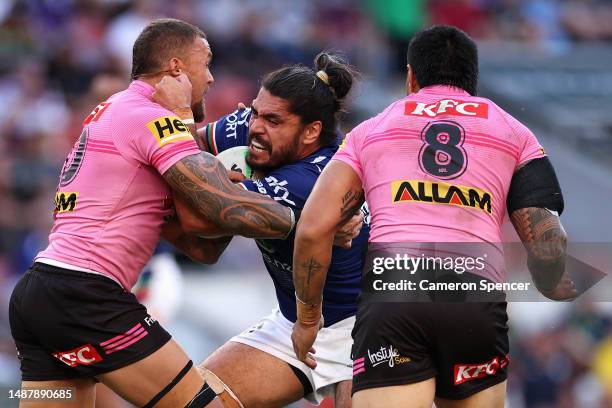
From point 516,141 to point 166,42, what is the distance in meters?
1.85

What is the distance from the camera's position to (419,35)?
583 cm

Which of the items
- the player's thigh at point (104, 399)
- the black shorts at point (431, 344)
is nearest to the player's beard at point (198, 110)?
the black shorts at point (431, 344)

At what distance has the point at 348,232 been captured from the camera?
19.7ft

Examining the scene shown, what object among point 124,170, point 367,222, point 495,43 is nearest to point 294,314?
point 367,222

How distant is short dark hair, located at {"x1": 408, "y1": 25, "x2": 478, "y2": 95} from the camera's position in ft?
18.8

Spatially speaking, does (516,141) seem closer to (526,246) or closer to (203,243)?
(526,246)

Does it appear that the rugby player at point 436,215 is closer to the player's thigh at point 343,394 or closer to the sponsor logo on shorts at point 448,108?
the sponsor logo on shorts at point 448,108

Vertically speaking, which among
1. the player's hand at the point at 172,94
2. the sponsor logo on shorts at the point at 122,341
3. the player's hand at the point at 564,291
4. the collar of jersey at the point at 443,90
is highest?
the collar of jersey at the point at 443,90

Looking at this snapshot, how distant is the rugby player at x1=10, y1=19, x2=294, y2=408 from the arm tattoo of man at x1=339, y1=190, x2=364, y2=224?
1.41 ft

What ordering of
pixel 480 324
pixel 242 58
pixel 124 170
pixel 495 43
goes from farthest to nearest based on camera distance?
pixel 495 43
pixel 242 58
pixel 124 170
pixel 480 324

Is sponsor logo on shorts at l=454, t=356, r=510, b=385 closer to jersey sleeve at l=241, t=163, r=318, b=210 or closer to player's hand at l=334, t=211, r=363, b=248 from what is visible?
player's hand at l=334, t=211, r=363, b=248

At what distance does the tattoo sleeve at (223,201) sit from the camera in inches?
225

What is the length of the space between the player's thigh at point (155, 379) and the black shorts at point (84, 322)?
1.4 inches

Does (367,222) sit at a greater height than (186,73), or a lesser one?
lesser
